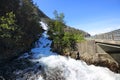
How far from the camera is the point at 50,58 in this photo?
29.8 meters

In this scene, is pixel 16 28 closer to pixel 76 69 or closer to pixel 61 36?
pixel 76 69

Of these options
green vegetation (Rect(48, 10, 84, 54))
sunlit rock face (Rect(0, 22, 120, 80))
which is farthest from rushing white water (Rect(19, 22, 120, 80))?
green vegetation (Rect(48, 10, 84, 54))

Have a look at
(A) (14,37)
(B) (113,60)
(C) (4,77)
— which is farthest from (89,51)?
(C) (4,77)

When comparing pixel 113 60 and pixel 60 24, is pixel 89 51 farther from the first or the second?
pixel 60 24

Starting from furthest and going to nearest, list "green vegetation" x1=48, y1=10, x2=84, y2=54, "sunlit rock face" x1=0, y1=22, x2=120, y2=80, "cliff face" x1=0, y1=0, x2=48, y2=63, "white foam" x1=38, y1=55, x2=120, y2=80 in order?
"green vegetation" x1=48, y1=10, x2=84, y2=54 < "cliff face" x1=0, y1=0, x2=48, y2=63 < "white foam" x1=38, y1=55, x2=120, y2=80 < "sunlit rock face" x1=0, y1=22, x2=120, y2=80

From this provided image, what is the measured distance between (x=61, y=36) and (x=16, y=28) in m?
10.0

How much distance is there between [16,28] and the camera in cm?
2841

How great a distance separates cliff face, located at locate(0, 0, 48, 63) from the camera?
27188 millimetres

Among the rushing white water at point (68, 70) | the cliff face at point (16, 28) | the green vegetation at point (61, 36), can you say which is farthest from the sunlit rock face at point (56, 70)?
the green vegetation at point (61, 36)

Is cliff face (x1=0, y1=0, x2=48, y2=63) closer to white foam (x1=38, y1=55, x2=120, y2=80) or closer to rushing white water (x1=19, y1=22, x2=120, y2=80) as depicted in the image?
rushing white water (x1=19, y1=22, x2=120, y2=80)

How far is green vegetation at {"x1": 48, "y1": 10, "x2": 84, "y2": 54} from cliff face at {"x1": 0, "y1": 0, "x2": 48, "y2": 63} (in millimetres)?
2063

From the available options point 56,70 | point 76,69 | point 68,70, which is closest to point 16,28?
point 56,70

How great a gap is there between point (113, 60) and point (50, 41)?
12.7 metres

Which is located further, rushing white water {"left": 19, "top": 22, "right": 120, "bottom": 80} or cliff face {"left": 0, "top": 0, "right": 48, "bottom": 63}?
cliff face {"left": 0, "top": 0, "right": 48, "bottom": 63}
